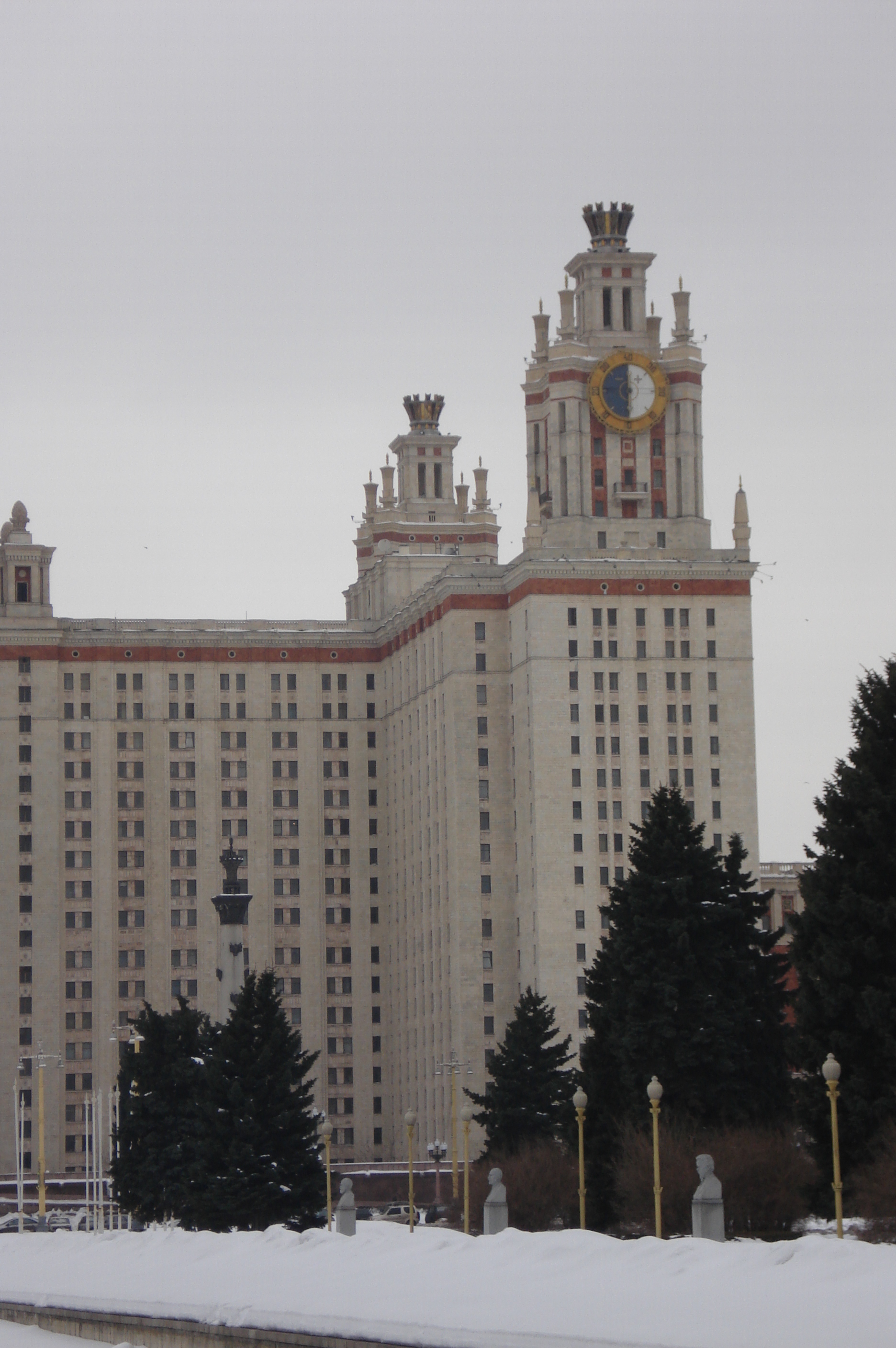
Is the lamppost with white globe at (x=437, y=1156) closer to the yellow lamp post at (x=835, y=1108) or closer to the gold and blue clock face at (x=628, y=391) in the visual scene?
the gold and blue clock face at (x=628, y=391)

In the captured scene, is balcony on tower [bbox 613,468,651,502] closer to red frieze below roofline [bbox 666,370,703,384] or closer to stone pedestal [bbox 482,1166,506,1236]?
red frieze below roofline [bbox 666,370,703,384]

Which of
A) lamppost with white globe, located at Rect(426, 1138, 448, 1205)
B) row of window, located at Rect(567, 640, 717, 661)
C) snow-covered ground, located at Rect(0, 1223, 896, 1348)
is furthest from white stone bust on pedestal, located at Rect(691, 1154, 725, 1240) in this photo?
row of window, located at Rect(567, 640, 717, 661)

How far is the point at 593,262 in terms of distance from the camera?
6919 inches

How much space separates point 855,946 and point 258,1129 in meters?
35.0

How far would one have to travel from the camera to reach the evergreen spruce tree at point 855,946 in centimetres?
7219

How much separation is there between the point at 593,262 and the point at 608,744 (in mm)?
33642

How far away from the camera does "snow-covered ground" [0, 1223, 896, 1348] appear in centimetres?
4594

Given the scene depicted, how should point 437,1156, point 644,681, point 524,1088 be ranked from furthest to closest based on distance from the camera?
point 644,681, point 437,1156, point 524,1088

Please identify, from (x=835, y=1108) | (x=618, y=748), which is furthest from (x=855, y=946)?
(x=618, y=748)

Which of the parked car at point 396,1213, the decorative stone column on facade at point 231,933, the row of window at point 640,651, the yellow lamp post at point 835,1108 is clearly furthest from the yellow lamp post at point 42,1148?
the yellow lamp post at point 835,1108

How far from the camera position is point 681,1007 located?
9225cm

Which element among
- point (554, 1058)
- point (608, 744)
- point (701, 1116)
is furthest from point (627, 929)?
point (608, 744)

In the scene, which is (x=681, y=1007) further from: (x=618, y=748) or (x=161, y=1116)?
(x=618, y=748)

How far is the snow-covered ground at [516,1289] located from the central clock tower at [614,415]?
9976cm
